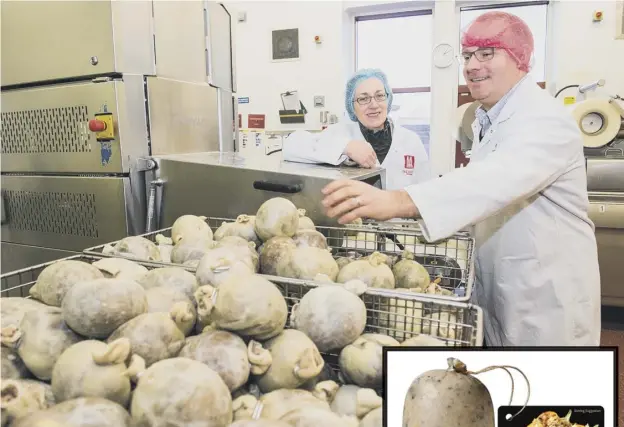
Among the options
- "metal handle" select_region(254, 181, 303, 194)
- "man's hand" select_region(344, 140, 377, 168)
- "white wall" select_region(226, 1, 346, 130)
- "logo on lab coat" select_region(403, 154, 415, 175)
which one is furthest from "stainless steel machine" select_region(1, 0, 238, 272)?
"white wall" select_region(226, 1, 346, 130)

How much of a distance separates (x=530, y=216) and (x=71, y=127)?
5.56 feet

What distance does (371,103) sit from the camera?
2.41 metres

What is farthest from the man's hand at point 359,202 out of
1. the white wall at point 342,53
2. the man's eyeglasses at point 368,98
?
the white wall at point 342,53

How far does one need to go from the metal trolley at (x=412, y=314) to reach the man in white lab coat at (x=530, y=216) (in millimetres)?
461

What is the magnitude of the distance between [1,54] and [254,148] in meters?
3.14

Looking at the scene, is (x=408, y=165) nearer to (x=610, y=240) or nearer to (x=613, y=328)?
(x=610, y=240)

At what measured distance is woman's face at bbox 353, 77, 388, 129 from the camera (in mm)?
2389

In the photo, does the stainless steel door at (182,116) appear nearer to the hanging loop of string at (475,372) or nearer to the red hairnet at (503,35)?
the red hairnet at (503,35)

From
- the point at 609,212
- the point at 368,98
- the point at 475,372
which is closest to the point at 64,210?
the point at 368,98

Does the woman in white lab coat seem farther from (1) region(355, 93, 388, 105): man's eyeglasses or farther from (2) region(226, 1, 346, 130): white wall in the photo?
(2) region(226, 1, 346, 130): white wall

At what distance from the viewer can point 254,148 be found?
16.5 feet

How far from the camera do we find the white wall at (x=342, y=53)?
12.8ft

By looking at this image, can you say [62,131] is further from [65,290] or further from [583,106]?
[583,106]

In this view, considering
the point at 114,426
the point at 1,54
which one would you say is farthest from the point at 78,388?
the point at 1,54
